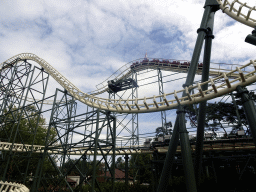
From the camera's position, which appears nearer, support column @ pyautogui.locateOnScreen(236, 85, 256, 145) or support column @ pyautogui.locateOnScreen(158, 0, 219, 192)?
support column @ pyautogui.locateOnScreen(236, 85, 256, 145)

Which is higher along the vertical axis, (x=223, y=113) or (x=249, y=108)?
(x=223, y=113)

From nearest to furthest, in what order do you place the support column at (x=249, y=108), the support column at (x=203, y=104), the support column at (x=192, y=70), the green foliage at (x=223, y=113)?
1. the support column at (x=249, y=108)
2. the support column at (x=192, y=70)
3. the support column at (x=203, y=104)
4. the green foliage at (x=223, y=113)

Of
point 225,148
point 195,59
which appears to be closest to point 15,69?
point 195,59

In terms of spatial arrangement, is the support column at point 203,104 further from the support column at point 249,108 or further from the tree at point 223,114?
the tree at point 223,114

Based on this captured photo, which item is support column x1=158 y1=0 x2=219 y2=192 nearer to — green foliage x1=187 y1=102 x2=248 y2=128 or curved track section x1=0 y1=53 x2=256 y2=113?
curved track section x1=0 y1=53 x2=256 y2=113

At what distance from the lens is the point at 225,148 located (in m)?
11.8

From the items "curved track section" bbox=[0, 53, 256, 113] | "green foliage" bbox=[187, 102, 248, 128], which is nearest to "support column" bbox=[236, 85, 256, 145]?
"curved track section" bbox=[0, 53, 256, 113]

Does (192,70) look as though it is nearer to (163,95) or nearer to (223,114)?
(163,95)

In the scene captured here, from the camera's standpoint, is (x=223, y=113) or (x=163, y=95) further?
(x=223, y=113)

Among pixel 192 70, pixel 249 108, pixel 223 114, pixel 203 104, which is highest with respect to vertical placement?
pixel 223 114

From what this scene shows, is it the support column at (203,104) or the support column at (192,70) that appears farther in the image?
the support column at (203,104)

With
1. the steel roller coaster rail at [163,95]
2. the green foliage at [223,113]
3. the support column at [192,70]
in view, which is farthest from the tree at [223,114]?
the support column at [192,70]

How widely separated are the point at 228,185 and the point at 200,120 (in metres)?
6.32

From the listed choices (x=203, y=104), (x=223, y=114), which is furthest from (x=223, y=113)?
(x=203, y=104)
